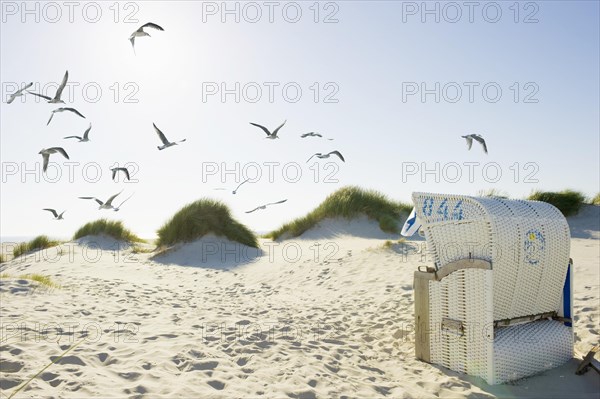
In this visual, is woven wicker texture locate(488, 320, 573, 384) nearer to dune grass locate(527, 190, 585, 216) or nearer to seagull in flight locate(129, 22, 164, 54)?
seagull in flight locate(129, 22, 164, 54)

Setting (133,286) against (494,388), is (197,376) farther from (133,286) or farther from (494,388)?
(133,286)

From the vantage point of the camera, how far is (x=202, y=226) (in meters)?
14.0

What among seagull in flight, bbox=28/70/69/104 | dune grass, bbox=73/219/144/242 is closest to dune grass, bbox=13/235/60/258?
dune grass, bbox=73/219/144/242

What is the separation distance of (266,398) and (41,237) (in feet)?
49.5

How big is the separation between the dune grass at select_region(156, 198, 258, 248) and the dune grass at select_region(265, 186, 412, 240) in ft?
6.28

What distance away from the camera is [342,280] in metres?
9.03

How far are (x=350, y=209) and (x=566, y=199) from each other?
22.3ft

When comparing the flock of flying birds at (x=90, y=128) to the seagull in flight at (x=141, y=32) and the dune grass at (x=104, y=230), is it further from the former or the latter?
the dune grass at (x=104, y=230)

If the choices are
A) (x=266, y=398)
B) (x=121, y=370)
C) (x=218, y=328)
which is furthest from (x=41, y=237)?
(x=266, y=398)

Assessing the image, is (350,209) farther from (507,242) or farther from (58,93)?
(507,242)

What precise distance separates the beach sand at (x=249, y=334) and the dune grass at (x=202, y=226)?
10.9ft

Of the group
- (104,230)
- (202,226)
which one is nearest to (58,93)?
(202,226)

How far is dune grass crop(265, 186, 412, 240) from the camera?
50.9ft

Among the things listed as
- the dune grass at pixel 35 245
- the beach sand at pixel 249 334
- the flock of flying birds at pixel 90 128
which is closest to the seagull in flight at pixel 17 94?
the flock of flying birds at pixel 90 128
